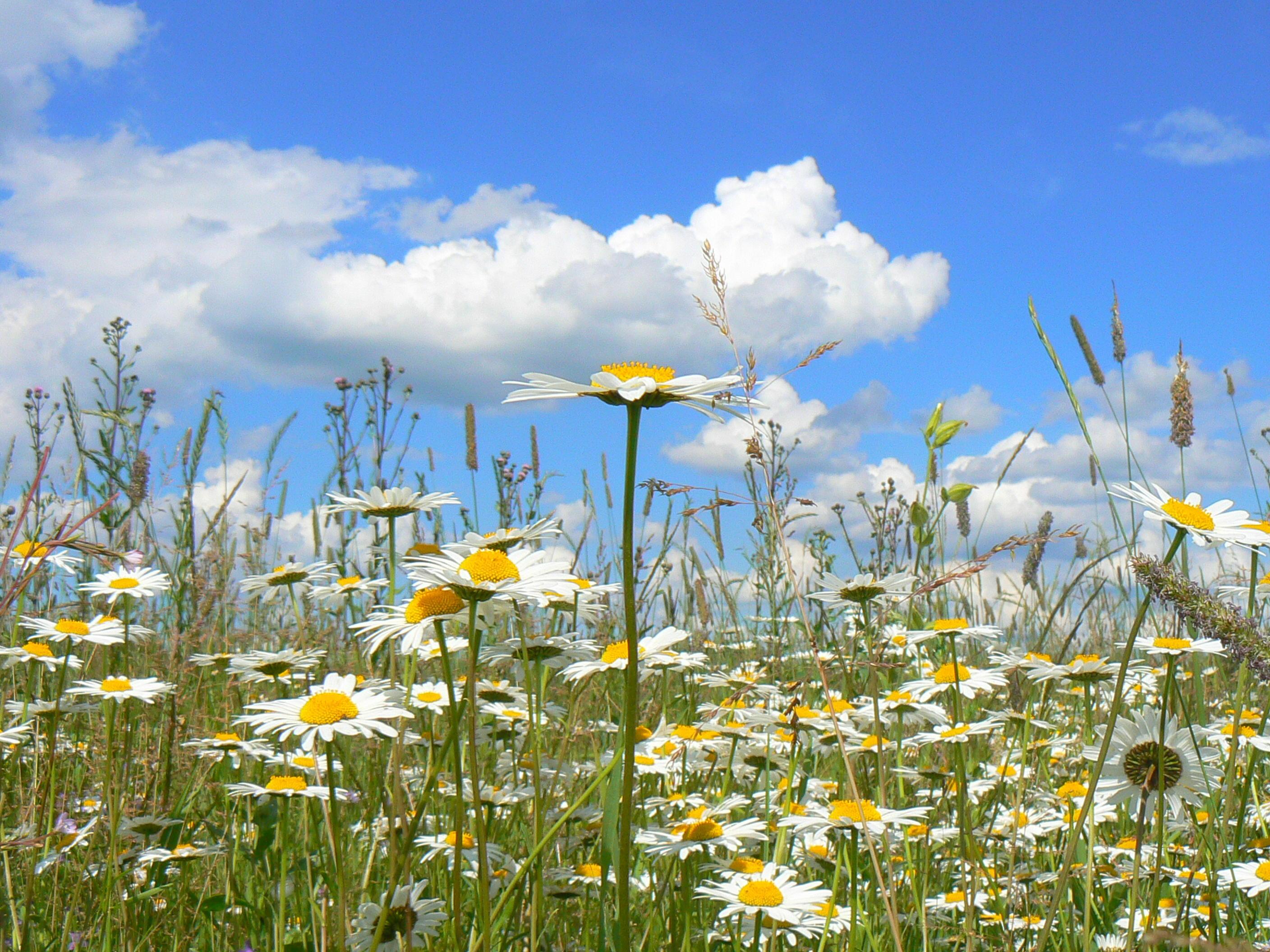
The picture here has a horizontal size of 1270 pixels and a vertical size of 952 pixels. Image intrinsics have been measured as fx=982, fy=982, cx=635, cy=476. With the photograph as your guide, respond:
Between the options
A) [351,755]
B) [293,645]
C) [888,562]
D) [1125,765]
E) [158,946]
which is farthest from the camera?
[888,562]

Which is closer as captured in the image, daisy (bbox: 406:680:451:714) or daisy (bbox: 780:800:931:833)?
daisy (bbox: 780:800:931:833)

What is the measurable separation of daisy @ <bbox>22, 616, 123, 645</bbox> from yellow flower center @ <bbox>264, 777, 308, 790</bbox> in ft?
2.97

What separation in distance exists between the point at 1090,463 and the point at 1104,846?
3419mm

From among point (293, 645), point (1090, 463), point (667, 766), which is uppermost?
point (1090, 463)

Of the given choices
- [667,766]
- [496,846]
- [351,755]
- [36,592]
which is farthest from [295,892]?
[36,592]

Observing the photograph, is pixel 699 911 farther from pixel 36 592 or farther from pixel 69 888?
pixel 36 592

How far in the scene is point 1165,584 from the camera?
125 centimetres

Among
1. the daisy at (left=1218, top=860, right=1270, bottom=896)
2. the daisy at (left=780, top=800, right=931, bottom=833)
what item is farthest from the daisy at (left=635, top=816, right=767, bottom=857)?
the daisy at (left=1218, top=860, right=1270, bottom=896)

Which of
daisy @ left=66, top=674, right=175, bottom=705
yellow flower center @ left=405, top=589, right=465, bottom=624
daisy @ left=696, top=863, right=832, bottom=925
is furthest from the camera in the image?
daisy @ left=66, top=674, right=175, bottom=705

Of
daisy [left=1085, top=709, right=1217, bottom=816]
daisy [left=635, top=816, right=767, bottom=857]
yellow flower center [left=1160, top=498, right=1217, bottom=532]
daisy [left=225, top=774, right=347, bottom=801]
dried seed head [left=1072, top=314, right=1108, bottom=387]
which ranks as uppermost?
dried seed head [left=1072, top=314, right=1108, bottom=387]

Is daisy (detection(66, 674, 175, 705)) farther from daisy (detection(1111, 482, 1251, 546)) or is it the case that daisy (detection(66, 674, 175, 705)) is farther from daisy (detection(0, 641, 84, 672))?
daisy (detection(1111, 482, 1251, 546))

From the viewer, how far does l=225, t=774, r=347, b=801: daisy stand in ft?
7.17

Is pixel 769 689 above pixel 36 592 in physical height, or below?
below

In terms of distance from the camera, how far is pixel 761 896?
1922mm
